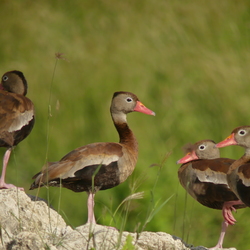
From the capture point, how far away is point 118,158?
609cm

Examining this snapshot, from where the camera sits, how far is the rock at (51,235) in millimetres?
4488

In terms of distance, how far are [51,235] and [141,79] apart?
404cm

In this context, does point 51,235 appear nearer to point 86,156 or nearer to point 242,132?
point 86,156

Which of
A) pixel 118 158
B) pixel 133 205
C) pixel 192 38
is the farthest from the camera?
pixel 192 38

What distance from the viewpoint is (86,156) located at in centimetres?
596

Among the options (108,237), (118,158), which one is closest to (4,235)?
(108,237)

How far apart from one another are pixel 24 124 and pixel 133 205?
2176 mm

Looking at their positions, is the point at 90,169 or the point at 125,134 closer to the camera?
the point at 90,169

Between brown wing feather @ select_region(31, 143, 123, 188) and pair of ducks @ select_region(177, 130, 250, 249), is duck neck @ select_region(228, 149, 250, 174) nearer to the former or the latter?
pair of ducks @ select_region(177, 130, 250, 249)

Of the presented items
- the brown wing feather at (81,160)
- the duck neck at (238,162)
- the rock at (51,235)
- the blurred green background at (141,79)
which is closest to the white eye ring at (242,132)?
the duck neck at (238,162)

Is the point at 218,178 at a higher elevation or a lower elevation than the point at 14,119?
lower

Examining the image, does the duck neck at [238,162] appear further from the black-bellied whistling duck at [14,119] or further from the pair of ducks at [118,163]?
the black-bellied whistling duck at [14,119]

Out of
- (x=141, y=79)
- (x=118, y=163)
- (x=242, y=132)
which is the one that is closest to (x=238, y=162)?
(x=242, y=132)

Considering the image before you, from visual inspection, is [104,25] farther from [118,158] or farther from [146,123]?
[118,158]
